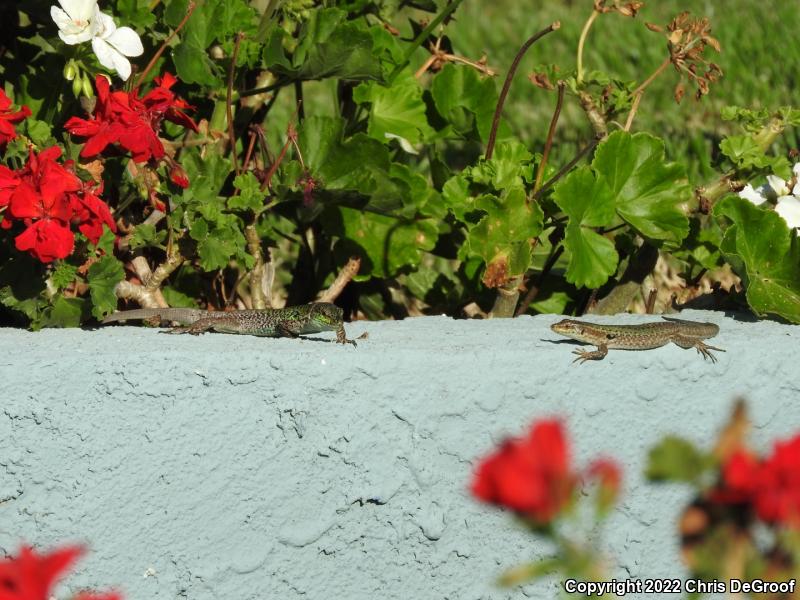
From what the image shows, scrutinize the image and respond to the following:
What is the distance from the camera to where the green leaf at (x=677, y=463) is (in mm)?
975

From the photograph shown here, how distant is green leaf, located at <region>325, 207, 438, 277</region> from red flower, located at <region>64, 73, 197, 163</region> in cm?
79

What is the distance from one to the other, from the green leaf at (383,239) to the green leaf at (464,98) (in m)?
0.41

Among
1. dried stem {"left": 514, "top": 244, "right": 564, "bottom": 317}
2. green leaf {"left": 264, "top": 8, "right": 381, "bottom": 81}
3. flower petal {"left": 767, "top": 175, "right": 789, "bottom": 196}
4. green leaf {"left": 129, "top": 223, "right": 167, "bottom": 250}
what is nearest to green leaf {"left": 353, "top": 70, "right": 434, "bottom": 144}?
green leaf {"left": 264, "top": 8, "right": 381, "bottom": 81}

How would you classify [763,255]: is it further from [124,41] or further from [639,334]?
[124,41]

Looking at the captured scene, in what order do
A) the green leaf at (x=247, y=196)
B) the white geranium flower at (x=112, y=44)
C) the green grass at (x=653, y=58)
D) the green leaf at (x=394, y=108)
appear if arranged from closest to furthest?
the white geranium flower at (x=112, y=44), the green leaf at (x=247, y=196), the green leaf at (x=394, y=108), the green grass at (x=653, y=58)

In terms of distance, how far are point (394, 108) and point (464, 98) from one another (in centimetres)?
26

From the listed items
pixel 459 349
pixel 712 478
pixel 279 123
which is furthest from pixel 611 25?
pixel 712 478

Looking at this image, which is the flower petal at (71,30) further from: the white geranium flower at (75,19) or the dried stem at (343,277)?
the dried stem at (343,277)

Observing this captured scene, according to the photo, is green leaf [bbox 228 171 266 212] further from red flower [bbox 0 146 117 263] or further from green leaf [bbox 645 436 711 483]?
green leaf [bbox 645 436 711 483]

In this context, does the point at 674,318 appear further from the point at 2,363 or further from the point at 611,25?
the point at 611,25

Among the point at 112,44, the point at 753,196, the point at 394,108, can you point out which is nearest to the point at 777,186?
the point at 753,196

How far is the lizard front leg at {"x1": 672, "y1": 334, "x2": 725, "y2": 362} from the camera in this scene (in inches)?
119

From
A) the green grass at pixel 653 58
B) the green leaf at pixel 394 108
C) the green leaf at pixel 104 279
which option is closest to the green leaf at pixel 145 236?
the green leaf at pixel 104 279

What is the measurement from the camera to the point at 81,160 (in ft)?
10.2
